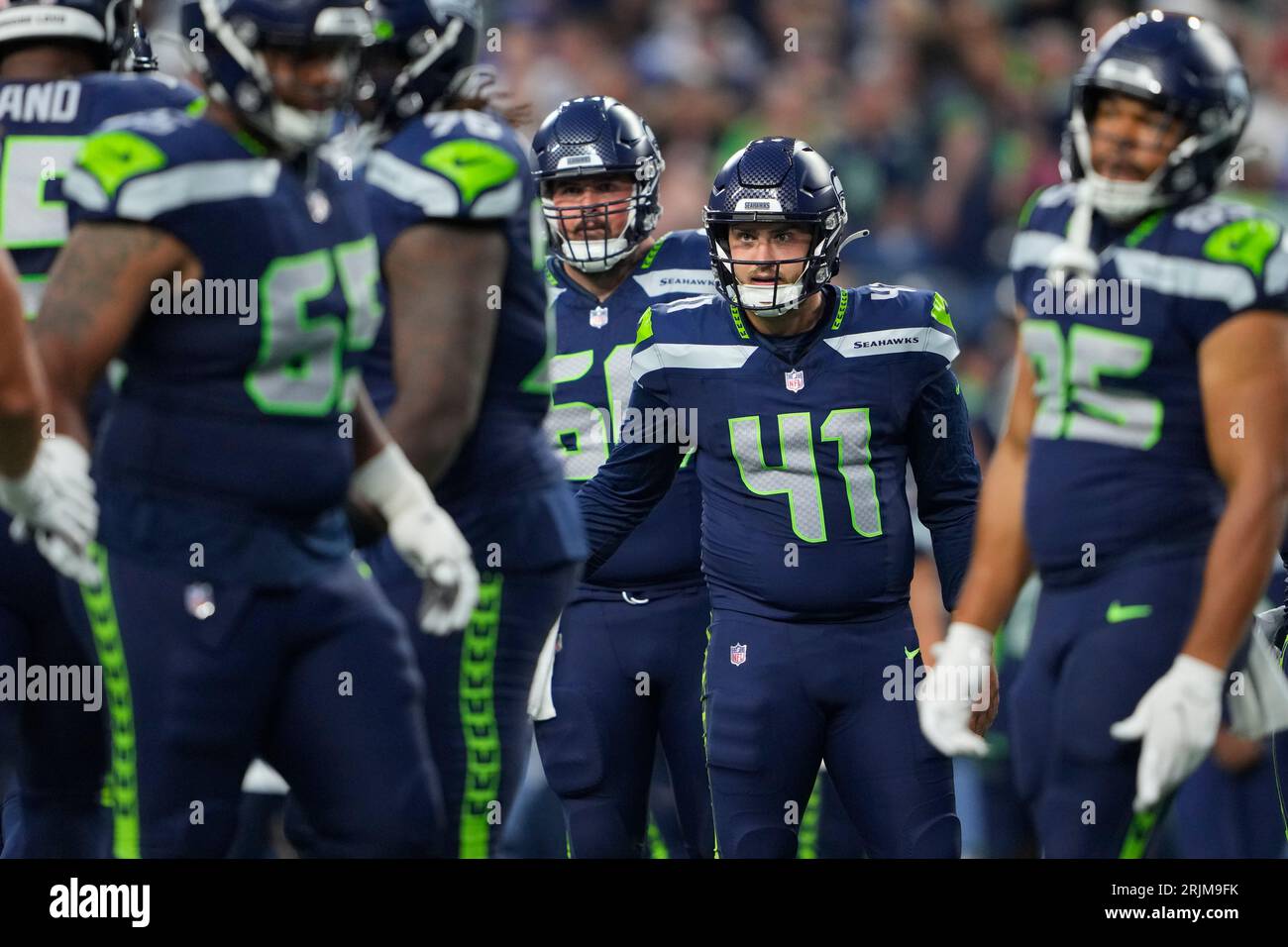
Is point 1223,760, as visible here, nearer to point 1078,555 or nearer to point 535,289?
point 1078,555

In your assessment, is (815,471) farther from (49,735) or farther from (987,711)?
(49,735)

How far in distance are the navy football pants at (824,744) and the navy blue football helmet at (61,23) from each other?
1912 millimetres

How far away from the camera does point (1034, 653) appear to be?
13.4ft

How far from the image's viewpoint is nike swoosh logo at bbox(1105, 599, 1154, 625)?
3.93 metres

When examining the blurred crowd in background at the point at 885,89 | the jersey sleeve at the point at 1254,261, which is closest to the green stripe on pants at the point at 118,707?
the jersey sleeve at the point at 1254,261

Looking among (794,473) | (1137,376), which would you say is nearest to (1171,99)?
(1137,376)

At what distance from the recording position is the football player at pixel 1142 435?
3.83 meters

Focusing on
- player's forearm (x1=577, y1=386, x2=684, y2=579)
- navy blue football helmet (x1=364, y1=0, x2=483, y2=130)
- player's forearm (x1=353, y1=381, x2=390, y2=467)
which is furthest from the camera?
player's forearm (x1=577, y1=386, x2=684, y2=579)

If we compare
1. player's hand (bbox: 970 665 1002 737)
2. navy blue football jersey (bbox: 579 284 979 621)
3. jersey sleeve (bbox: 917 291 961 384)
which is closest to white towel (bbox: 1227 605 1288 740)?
player's hand (bbox: 970 665 1002 737)

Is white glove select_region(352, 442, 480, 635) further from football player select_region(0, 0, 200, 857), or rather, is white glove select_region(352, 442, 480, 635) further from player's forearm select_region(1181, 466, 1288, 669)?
player's forearm select_region(1181, 466, 1288, 669)

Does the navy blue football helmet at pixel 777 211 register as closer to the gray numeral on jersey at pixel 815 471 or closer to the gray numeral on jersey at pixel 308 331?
the gray numeral on jersey at pixel 815 471

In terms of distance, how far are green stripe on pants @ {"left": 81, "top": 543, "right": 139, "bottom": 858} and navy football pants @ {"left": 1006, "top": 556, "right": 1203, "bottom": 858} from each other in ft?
5.35

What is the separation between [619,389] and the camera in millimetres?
5617
